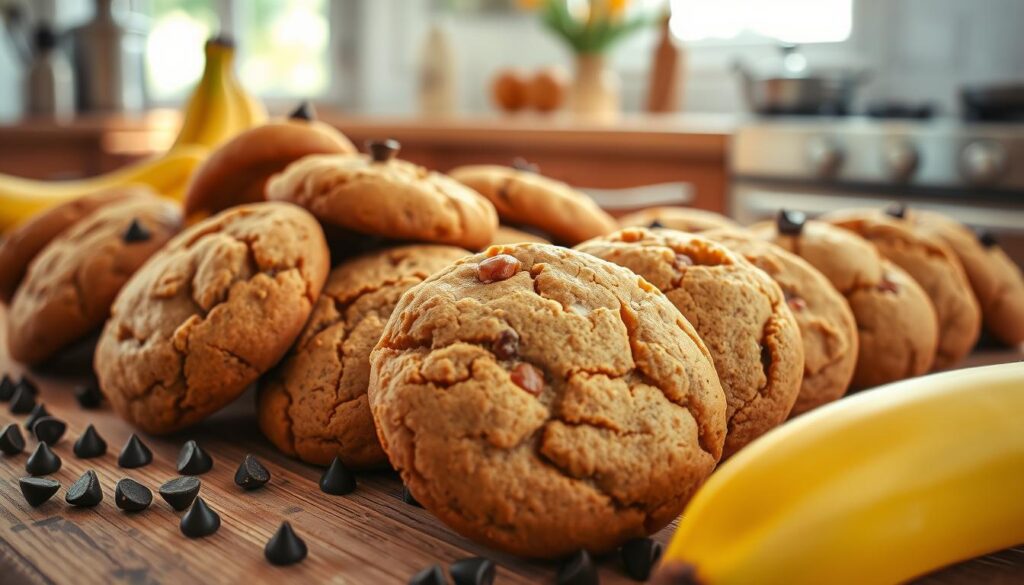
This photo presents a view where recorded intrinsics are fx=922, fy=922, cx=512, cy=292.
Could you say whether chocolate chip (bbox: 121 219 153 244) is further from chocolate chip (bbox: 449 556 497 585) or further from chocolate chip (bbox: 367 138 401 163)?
chocolate chip (bbox: 449 556 497 585)

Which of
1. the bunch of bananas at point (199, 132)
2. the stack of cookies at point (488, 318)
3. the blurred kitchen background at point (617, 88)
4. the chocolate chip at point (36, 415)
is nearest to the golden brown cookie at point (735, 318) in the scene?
the stack of cookies at point (488, 318)

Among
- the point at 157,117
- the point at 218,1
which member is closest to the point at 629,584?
the point at 157,117

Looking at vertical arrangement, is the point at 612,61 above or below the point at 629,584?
above

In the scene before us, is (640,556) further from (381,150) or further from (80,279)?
(80,279)

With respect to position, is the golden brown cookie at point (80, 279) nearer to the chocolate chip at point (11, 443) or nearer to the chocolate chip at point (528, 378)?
the chocolate chip at point (11, 443)

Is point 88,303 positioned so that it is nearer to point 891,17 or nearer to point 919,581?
point 919,581

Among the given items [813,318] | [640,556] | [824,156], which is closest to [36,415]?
[640,556]

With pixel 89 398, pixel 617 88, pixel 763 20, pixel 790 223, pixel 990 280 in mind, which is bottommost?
pixel 89 398
